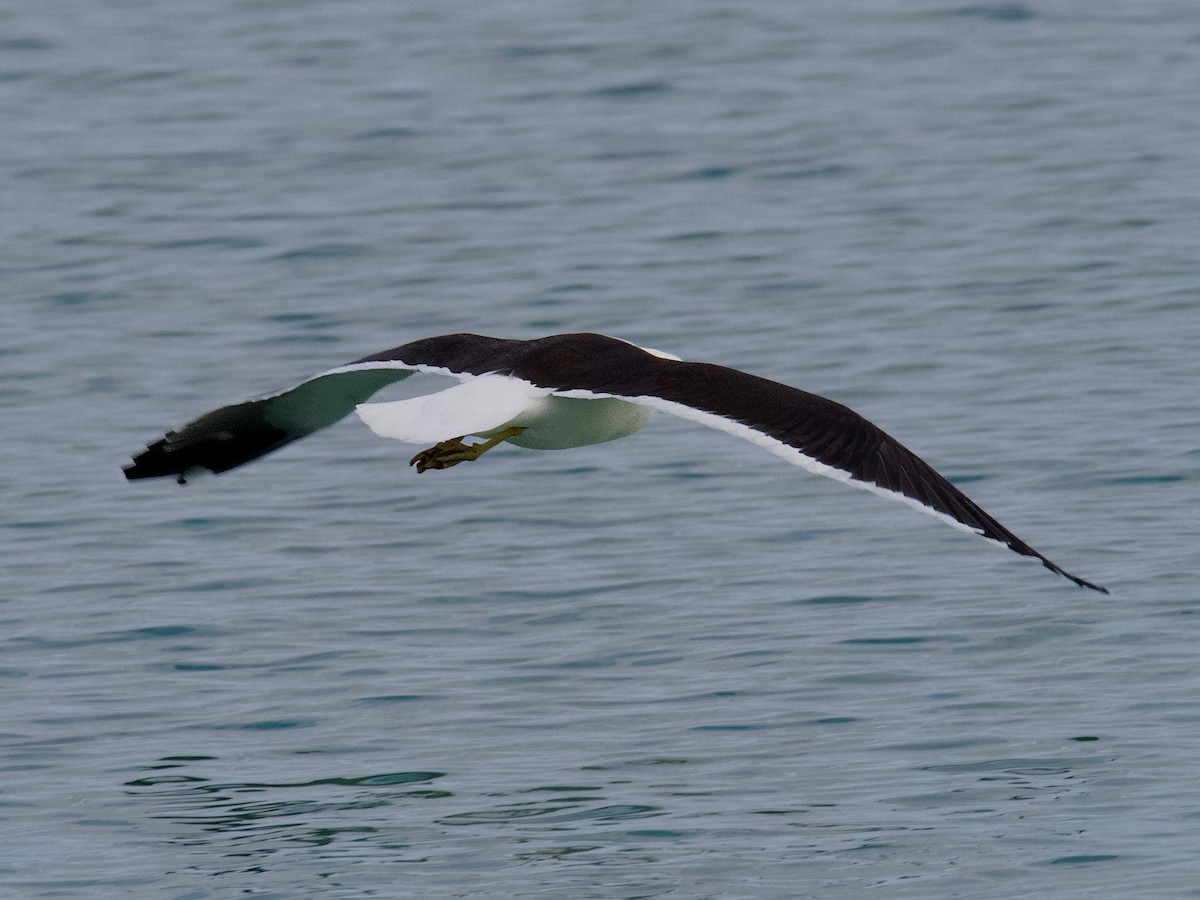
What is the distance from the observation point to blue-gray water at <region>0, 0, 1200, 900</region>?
8.13m

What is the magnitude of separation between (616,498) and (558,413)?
3.00 meters

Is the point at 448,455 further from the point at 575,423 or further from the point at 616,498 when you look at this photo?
the point at 616,498

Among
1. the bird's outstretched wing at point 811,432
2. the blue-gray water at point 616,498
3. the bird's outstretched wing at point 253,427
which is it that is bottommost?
the blue-gray water at point 616,498

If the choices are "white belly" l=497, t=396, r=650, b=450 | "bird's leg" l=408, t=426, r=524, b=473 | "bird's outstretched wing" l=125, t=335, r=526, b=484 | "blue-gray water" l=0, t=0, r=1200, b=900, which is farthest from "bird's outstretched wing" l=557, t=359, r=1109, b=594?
"bird's outstretched wing" l=125, t=335, r=526, b=484

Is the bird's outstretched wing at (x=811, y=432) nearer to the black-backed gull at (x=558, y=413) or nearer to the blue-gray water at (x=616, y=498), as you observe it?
the black-backed gull at (x=558, y=413)

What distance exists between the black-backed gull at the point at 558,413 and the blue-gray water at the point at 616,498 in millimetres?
926

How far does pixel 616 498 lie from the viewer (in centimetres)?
1183

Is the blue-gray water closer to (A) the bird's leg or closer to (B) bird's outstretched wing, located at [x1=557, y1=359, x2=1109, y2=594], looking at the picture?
(A) the bird's leg

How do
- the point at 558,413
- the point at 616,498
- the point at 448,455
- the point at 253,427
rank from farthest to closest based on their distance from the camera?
the point at 616,498 < the point at 253,427 < the point at 448,455 < the point at 558,413

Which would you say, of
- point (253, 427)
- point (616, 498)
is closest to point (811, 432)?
point (253, 427)

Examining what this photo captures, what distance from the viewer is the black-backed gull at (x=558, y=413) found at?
779 cm

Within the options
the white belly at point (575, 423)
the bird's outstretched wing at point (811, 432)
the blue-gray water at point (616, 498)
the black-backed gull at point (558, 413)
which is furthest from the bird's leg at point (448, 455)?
the blue-gray water at point (616, 498)

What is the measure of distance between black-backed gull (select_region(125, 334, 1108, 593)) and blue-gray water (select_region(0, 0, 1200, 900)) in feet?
3.04

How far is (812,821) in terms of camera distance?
8.02 metres
